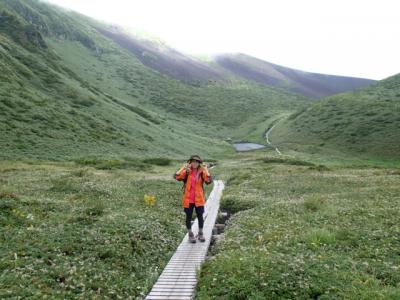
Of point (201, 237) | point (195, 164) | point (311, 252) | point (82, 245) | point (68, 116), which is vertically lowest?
point (68, 116)

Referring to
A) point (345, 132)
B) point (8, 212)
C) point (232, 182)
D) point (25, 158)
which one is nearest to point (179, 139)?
point (345, 132)

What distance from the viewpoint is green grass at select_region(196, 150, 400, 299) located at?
12461 mm

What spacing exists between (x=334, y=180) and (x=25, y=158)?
1633 inches

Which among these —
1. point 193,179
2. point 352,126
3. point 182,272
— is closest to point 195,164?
point 193,179

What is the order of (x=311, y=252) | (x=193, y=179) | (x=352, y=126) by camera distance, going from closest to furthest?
1. (x=311, y=252)
2. (x=193, y=179)
3. (x=352, y=126)

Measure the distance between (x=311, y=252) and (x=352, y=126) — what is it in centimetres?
10489

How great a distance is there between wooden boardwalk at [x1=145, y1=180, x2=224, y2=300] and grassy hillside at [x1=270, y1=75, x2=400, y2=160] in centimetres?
7510

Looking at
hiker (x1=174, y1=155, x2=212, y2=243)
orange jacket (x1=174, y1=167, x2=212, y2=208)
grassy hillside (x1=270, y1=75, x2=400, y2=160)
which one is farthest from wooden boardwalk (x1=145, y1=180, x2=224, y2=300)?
grassy hillside (x1=270, y1=75, x2=400, y2=160)

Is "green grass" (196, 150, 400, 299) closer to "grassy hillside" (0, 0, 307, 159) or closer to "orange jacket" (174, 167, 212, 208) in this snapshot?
"orange jacket" (174, 167, 212, 208)

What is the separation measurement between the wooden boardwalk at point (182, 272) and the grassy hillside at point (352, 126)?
7510cm

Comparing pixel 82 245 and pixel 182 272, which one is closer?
pixel 182 272

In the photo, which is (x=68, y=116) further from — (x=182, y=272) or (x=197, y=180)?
(x=182, y=272)

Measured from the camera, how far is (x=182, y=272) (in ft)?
50.7

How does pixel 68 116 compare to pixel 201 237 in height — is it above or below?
below
